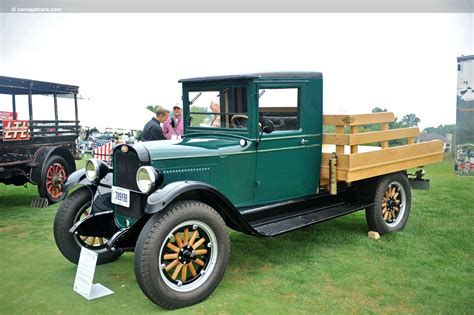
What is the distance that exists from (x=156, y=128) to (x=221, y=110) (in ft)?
5.03

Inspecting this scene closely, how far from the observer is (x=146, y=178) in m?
2.77

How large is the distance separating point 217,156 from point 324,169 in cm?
106

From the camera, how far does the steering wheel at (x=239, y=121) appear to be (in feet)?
11.1

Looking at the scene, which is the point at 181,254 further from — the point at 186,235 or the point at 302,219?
the point at 302,219

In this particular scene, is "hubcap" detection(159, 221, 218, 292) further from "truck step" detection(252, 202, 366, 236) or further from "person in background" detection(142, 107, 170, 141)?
"person in background" detection(142, 107, 170, 141)

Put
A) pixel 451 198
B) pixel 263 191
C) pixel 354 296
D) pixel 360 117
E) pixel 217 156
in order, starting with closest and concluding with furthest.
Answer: pixel 354 296 < pixel 217 156 < pixel 263 191 < pixel 360 117 < pixel 451 198

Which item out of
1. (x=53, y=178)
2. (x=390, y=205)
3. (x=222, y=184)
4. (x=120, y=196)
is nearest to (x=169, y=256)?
(x=120, y=196)

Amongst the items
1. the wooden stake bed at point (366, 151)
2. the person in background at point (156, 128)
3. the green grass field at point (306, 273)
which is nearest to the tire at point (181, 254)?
the green grass field at point (306, 273)

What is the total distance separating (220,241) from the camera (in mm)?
2861

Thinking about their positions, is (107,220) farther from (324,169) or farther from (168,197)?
(324,169)

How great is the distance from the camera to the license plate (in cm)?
297

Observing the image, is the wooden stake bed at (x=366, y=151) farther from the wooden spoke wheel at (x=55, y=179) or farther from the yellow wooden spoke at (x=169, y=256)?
the wooden spoke wheel at (x=55, y=179)

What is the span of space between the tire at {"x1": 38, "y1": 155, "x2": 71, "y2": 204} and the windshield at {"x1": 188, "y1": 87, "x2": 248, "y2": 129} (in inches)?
99.8

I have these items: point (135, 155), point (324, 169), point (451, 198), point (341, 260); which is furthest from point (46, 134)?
point (451, 198)
